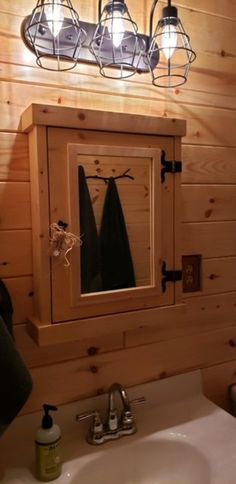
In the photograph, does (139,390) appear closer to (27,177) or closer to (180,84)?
(27,177)

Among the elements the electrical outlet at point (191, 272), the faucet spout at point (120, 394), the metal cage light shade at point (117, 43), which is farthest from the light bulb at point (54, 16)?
the faucet spout at point (120, 394)

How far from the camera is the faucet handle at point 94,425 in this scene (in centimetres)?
104

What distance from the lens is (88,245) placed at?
3.18ft

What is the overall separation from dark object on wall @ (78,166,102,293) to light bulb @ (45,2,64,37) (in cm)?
35

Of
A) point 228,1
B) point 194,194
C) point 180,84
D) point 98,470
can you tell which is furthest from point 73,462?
point 228,1

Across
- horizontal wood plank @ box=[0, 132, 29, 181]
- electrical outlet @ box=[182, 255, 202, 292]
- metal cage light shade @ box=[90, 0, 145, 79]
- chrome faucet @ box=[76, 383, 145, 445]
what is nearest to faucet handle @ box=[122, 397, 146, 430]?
chrome faucet @ box=[76, 383, 145, 445]

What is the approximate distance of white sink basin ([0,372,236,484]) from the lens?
943 millimetres

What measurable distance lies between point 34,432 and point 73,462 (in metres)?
0.14

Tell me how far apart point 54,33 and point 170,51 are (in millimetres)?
329

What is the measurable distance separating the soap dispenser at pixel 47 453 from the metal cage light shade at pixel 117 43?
96 centimetres

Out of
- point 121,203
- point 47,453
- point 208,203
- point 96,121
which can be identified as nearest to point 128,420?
point 47,453

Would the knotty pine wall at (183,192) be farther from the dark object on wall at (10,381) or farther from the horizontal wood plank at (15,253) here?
the dark object on wall at (10,381)

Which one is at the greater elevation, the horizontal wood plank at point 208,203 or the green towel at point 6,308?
the horizontal wood plank at point 208,203

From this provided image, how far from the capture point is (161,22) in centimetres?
103
